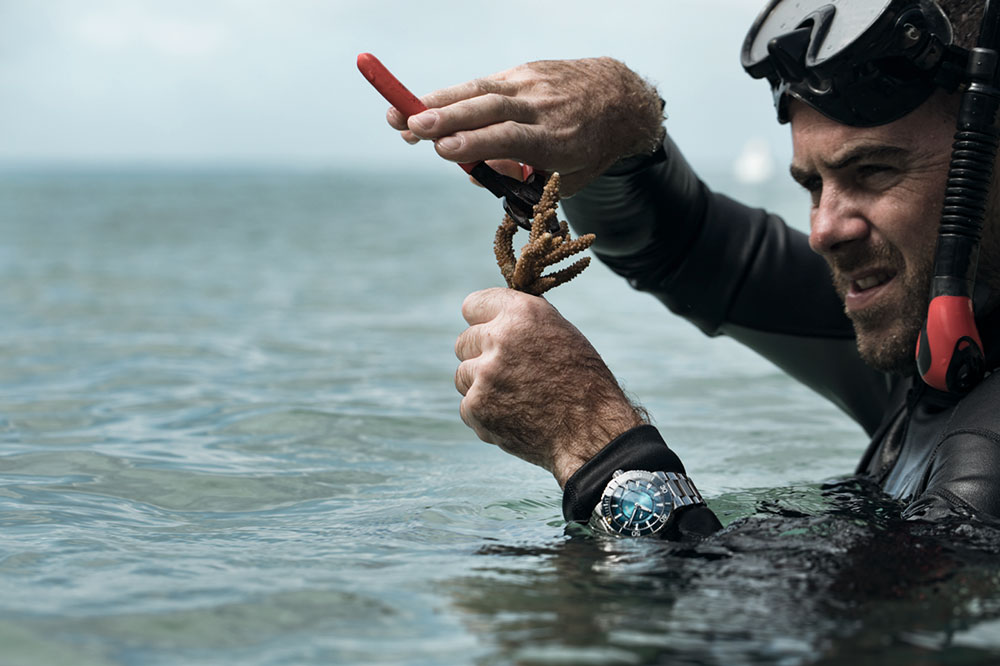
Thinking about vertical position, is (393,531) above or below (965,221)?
below

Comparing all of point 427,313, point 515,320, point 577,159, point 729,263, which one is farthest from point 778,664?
point 427,313

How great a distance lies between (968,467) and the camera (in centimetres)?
254

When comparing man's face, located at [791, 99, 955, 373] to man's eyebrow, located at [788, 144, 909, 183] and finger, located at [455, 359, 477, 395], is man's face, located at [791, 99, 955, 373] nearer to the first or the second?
man's eyebrow, located at [788, 144, 909, 183]

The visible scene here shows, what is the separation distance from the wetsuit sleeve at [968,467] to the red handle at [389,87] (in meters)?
1.42

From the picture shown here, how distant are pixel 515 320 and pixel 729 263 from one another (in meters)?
1.56

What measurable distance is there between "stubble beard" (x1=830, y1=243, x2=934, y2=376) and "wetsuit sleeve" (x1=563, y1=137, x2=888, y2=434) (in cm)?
77

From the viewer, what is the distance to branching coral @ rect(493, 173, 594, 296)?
8.34 feet

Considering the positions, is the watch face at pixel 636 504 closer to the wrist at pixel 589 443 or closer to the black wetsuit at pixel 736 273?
the wrist at pixel 589 443

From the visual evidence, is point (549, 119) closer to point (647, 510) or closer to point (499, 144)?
point (499, 144)

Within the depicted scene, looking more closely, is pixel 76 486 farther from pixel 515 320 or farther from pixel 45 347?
pixel 45 347

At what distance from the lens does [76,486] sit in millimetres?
3717

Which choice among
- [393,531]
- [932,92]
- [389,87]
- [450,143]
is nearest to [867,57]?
[932,92]

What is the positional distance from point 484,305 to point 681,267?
1451 millimetres

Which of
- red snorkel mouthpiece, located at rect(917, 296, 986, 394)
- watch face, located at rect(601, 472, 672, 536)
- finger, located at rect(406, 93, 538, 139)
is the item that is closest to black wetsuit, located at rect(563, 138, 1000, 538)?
red snorkel mouthpiece, located at rect(917, 296, 986, 394)
